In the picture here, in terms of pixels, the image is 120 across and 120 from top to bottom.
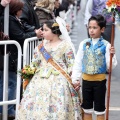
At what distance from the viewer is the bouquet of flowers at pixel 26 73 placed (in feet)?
22.0

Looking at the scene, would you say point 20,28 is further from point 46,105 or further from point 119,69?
point 119,69

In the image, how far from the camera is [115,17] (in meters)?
6.42

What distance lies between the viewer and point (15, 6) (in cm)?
731

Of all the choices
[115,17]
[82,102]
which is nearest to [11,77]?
[82,102]

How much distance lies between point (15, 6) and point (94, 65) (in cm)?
150

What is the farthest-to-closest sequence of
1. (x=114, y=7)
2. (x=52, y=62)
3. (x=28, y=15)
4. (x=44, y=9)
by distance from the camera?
(x=44, y=9) → (x=28, y=15) → (x=52, y=62) → (x=114, y=7)

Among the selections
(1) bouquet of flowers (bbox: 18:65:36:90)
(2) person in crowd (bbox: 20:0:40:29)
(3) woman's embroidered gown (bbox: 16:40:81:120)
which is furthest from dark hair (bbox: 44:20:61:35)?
(2) person in crowd (bbox: 20:0:40:29)

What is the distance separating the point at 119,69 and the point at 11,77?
5346mm

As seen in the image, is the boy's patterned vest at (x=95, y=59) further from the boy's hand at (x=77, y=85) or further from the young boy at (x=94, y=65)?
the boy's hand at (x=77, y=85)

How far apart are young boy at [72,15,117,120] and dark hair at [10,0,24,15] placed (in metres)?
1.15

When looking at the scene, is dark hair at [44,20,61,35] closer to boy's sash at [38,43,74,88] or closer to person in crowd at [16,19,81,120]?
person in crowd at [16,19,81,120]

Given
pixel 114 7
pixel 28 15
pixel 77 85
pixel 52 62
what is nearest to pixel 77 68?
pixel 77 85

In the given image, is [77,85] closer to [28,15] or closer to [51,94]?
[51,94]

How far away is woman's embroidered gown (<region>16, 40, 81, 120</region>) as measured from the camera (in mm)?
6555
